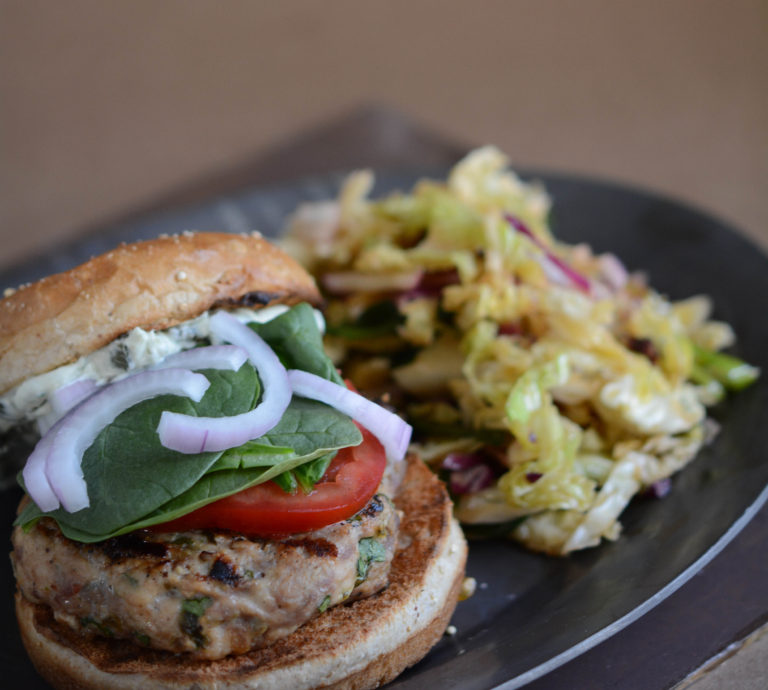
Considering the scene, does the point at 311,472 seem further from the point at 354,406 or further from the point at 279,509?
the point at 354,406

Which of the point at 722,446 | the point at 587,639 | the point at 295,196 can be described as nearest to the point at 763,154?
the point at 295,196

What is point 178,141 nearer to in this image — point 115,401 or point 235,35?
point 235,35

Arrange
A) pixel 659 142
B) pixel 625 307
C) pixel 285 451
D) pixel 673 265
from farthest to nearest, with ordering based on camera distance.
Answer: pixel 659 142 < pixel 673 265 < pixel 625 307 < pixel 285 451

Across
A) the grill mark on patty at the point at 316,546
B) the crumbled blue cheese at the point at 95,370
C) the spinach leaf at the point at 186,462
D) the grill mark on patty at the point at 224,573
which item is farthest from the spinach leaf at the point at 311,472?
the crumbled blue cheese at the point at 95,370

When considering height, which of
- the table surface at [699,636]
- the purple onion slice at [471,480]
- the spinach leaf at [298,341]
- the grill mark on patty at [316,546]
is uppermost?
the spinach leaf at [298,341]

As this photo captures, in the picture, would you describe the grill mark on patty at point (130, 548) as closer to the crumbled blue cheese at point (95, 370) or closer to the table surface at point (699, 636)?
the crumbled blue cheese at point (95, 370)
